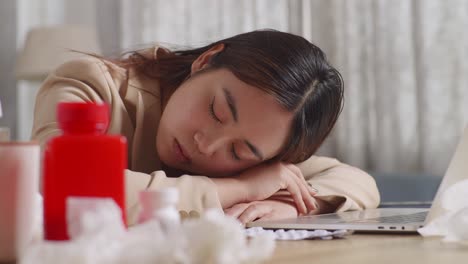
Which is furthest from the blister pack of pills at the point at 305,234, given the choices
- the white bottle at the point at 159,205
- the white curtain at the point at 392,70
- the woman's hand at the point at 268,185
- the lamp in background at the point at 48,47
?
the lamp in background at the point at 48,47

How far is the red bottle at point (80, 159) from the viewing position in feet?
1.69

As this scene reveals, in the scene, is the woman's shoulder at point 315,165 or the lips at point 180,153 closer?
the lips at point 180,153

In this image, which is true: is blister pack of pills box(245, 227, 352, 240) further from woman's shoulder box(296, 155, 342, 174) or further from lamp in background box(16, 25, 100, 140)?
lamp in background box(16, 25, 100, 140)

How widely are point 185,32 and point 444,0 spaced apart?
4.30 feet

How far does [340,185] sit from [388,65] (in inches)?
60.4

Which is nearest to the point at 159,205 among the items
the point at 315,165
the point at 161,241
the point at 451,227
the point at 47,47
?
the point at 161,241

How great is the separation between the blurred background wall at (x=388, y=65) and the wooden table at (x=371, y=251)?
1741mm

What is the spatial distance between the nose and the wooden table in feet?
1.49

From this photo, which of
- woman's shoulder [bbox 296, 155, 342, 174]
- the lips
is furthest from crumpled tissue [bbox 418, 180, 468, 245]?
woman's shoulder [bbox 296, 155, 342, 174]

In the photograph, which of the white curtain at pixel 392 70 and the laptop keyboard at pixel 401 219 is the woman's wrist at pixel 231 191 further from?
the white curtain at pixel 392 70

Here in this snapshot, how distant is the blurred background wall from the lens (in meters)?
2.70

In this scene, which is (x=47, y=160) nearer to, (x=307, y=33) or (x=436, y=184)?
(x=436, y=184)

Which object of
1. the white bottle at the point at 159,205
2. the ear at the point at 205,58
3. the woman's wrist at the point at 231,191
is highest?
the white bottle at the point at 159,205

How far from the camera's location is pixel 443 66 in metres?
2.71
